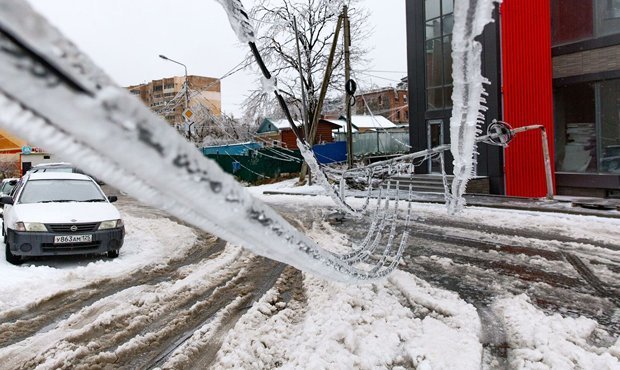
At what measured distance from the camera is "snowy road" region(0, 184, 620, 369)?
3.62m

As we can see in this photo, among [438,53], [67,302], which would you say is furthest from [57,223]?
[438,53]

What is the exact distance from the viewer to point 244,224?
1308 mm

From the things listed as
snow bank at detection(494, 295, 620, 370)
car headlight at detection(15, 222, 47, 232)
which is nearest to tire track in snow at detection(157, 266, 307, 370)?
snow bank at detection(494, 295, 620, 370)

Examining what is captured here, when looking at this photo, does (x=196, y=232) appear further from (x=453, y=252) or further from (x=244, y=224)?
(x=244, y=224)

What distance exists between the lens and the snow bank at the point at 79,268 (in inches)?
223

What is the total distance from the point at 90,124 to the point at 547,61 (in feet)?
61.0

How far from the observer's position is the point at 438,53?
61.8 ft

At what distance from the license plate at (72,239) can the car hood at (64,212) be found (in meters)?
0.25

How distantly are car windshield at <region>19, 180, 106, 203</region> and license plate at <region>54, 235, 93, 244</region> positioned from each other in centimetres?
134

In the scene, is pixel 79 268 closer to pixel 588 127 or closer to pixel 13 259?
pixel 13 259

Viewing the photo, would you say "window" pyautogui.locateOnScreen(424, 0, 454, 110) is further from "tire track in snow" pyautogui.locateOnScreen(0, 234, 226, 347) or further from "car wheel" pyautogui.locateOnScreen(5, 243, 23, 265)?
"car wheel" pyautogui.locateOnScreen(5, 243, 23, 265)

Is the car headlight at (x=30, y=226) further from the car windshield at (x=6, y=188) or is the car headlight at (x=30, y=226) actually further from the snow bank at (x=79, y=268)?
the car windshield at (x=6, y=188)

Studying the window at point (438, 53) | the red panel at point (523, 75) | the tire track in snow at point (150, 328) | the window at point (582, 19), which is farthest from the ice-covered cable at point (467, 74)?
the window at point (438, 53)

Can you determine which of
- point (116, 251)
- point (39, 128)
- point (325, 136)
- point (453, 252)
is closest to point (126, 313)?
point (116, 251)
